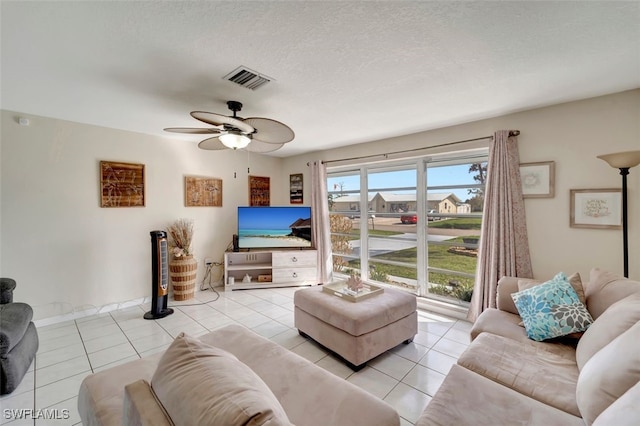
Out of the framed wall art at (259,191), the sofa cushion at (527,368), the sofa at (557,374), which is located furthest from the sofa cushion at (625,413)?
the framed wall art at (259,191)

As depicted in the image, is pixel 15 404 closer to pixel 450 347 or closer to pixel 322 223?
pixel 450 347

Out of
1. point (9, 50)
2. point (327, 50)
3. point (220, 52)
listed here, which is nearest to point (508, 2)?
point (327, 50)

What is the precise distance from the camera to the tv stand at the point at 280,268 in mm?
4414

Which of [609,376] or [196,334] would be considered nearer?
[609,376]

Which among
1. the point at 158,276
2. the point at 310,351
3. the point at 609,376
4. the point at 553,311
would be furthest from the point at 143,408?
the point at 158,276

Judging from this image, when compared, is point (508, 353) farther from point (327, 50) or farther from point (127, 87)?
point (127, 87)

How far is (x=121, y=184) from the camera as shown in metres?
3.42

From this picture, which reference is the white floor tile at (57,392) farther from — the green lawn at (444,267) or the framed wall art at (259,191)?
the green lawn at (444,267)

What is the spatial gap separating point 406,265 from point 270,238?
227 cm

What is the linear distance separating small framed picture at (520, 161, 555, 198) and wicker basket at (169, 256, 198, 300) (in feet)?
14.0

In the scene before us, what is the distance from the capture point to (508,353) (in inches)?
64.5

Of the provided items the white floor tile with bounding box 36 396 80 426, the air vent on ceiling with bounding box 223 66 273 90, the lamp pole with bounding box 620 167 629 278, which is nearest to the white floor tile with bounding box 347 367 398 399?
the white floor tile with bounding box 36 396 80 426

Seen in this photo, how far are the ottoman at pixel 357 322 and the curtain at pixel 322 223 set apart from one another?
5.89ft

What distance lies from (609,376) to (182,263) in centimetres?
412
